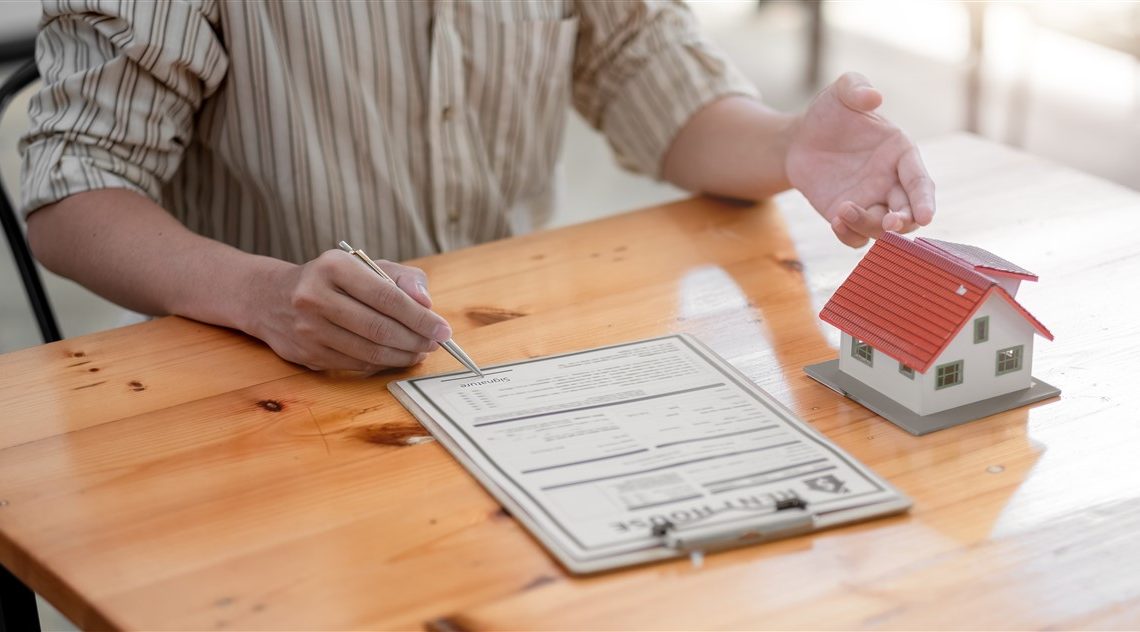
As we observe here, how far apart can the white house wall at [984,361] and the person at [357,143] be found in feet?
0.64

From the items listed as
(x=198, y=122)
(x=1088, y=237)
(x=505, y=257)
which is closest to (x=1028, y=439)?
(x=1088, y=237)

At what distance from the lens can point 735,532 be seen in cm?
77

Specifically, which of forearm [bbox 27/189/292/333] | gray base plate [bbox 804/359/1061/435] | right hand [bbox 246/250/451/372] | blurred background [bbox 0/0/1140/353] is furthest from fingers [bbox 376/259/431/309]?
blurred background [bbox 0/0/1140/353]

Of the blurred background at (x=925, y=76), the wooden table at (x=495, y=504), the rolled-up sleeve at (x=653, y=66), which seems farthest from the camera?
the blurred background at (x=925, y=76)

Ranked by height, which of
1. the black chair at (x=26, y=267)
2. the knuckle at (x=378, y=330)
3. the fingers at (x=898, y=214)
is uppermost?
the fingers at (x=898, y=214)

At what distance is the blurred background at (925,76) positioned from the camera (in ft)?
9.97

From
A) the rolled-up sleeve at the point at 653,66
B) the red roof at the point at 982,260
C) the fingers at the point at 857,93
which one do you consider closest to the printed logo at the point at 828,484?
the red roof at the point at 982,260

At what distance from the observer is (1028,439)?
0.89m

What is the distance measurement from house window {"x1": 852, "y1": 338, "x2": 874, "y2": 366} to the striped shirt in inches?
21.9

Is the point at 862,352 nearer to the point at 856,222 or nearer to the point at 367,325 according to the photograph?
the point at 856,222

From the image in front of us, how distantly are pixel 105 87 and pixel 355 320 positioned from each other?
0.44 m

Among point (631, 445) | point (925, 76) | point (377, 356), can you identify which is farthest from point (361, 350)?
point (925, 76)

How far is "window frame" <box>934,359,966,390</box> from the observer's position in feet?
3.01

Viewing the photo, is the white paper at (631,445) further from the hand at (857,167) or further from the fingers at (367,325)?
the hand at (857,167)
